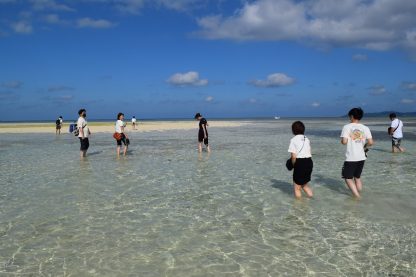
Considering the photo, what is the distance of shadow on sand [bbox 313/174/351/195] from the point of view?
10180 millimetres

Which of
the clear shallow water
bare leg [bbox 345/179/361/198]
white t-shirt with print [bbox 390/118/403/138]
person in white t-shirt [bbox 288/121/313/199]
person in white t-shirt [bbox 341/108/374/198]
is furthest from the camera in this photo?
white t-shirt with print [bbox 390/118/403/138]

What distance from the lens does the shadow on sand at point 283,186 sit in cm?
1023

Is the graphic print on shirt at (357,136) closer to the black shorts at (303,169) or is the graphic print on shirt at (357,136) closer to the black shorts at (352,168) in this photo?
the black shorts at (352,168)

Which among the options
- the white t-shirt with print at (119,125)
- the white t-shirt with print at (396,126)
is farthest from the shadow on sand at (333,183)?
the white t-shirt with print at (119,125)

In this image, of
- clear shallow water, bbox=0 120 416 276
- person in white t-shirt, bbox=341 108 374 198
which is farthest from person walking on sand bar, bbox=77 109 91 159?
person in white t-shirt, bbox=341 108 374 198

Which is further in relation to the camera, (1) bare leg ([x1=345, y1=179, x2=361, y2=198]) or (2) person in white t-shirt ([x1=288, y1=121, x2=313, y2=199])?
(1) bare leg ([x1=345, y1=179, x2=361, y2=198])

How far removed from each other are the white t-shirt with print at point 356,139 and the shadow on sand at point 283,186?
2080 mm

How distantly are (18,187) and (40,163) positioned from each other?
5.77 meters

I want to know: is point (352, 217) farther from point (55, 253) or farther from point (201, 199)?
point (55, 253)

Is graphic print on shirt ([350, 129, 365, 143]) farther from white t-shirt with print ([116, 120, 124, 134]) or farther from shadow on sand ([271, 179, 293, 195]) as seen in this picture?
white t-shirt with print ([116, 120, 124, 134])

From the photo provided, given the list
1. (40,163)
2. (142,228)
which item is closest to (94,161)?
(40,163)

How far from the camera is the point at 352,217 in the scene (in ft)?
25.2

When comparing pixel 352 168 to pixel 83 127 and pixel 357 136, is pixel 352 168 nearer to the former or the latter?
pixel 357 136

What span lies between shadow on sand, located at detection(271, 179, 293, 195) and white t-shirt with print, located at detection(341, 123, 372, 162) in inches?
81.9
